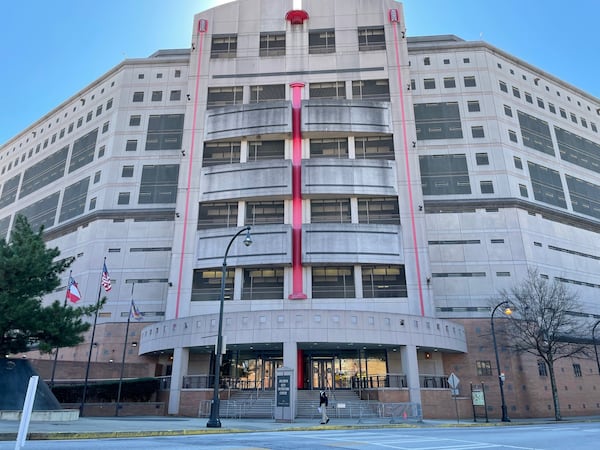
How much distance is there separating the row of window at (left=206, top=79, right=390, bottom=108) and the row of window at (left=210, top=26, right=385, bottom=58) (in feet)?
14.0

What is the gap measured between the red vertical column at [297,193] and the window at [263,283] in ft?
5.88

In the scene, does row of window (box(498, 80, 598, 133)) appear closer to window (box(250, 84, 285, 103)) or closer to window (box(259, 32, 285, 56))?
window (box(259, 32, 285, 56))

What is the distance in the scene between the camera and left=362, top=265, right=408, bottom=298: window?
43.4 meters

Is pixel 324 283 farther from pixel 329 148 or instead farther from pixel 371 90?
pixel 371 90

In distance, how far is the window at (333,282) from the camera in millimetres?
43438

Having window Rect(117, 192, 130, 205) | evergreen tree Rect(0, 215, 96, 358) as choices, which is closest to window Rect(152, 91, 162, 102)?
→ window Rect(117, 192, 130, 205)

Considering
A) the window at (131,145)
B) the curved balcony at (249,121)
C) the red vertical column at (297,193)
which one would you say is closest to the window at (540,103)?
the red vertical column at (297,193)

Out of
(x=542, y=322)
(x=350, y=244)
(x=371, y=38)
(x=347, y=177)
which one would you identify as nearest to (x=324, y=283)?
(x=350, y=244)

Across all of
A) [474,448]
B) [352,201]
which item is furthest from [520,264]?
[474,448]

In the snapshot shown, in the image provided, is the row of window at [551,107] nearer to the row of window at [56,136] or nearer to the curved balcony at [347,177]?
the curved balcony at [347,177]

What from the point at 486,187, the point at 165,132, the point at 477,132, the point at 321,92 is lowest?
the point at 486,187

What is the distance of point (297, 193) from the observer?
4575 centimetres

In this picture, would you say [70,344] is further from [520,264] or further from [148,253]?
[520,264]

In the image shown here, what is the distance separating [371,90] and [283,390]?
Answer: 120 feet
